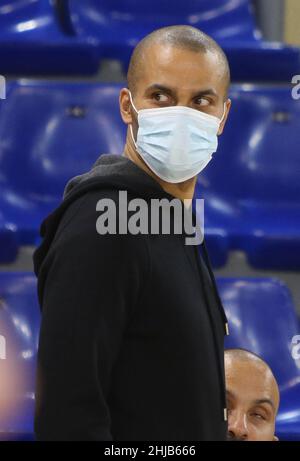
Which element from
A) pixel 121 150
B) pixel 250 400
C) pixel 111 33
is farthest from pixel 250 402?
pixel 111 33

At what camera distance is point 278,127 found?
2189mm

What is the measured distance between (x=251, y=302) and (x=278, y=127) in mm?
534

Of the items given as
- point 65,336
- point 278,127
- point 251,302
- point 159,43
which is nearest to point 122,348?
point 65,336

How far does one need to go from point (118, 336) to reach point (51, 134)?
1340mm

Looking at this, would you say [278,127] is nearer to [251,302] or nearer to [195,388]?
[251,302]

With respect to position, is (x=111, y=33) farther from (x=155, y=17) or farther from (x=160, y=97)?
(x=160, y=97)

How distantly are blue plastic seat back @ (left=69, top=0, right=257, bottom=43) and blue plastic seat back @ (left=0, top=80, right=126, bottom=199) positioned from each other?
1.08 ft

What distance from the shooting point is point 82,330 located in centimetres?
83

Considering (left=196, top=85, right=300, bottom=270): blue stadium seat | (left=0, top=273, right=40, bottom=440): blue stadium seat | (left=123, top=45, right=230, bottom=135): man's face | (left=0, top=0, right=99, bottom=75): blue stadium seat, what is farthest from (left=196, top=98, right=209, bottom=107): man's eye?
(left=0, top=0, right=99, bottom=75): blue stadium seat

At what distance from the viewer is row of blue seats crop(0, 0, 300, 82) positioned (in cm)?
221

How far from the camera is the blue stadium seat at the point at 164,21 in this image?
2279 millimetres

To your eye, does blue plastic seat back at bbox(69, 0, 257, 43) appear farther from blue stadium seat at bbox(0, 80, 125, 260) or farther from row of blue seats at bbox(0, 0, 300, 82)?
blue stadium seat at bbox(0, 80, 125, 260)

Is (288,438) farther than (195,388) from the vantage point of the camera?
Yes

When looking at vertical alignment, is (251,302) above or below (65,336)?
above
